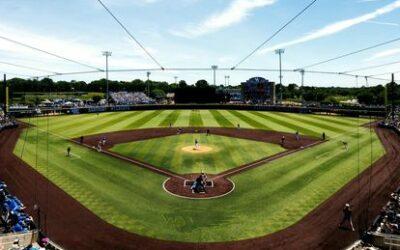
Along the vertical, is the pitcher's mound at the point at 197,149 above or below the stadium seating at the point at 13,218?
above

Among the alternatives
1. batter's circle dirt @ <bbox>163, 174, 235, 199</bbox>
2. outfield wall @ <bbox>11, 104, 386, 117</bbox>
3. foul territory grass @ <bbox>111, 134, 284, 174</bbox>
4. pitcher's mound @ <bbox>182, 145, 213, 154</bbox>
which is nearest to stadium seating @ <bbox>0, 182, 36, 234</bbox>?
batter's circle dirt @ <bbox>163, 174, 235, 199</bbox>

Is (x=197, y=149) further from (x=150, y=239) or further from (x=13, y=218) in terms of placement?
(x=13, y=218)

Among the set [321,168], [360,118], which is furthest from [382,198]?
[360,118]

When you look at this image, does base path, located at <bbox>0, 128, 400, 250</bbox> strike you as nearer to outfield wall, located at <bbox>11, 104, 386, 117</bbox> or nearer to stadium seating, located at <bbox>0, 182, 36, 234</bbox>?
stadium seating, located at <bbox>0, 182, 36, 234</bbox>

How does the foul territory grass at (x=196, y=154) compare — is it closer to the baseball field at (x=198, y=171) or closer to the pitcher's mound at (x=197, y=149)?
the baseball field at (x=198, y=171)

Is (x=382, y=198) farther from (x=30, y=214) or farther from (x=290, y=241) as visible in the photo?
(x=30, y=214)

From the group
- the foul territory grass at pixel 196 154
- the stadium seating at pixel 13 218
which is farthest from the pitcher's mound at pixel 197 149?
the stadium seating at pixel 13 218
